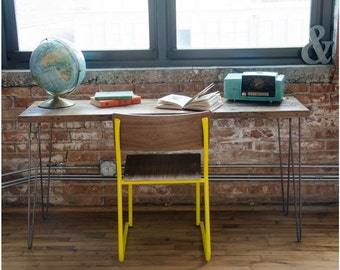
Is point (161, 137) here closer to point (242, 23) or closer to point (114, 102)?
point (114, 102)

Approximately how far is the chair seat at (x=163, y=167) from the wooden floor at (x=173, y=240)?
0.47 metres

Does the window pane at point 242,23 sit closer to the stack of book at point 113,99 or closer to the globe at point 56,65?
the stack of book at point 113,99

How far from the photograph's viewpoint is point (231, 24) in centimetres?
297

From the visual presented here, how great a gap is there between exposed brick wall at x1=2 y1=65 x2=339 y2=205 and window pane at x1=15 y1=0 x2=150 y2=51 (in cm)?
23

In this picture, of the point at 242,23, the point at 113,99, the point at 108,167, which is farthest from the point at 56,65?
the point at 242,23

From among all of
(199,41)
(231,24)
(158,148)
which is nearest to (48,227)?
(158,148)

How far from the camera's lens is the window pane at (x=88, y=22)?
2.97m

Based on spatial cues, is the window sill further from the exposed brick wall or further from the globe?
the globe

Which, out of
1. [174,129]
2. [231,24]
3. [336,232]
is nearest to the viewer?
[174,129]

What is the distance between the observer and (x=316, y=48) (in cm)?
290

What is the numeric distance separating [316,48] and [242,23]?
0.47m

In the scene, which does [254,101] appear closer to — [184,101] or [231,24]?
[184,101]

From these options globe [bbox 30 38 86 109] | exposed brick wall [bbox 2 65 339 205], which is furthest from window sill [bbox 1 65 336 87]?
globe [bbox 30 38 86 109]

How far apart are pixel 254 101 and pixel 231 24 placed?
1.98ft
